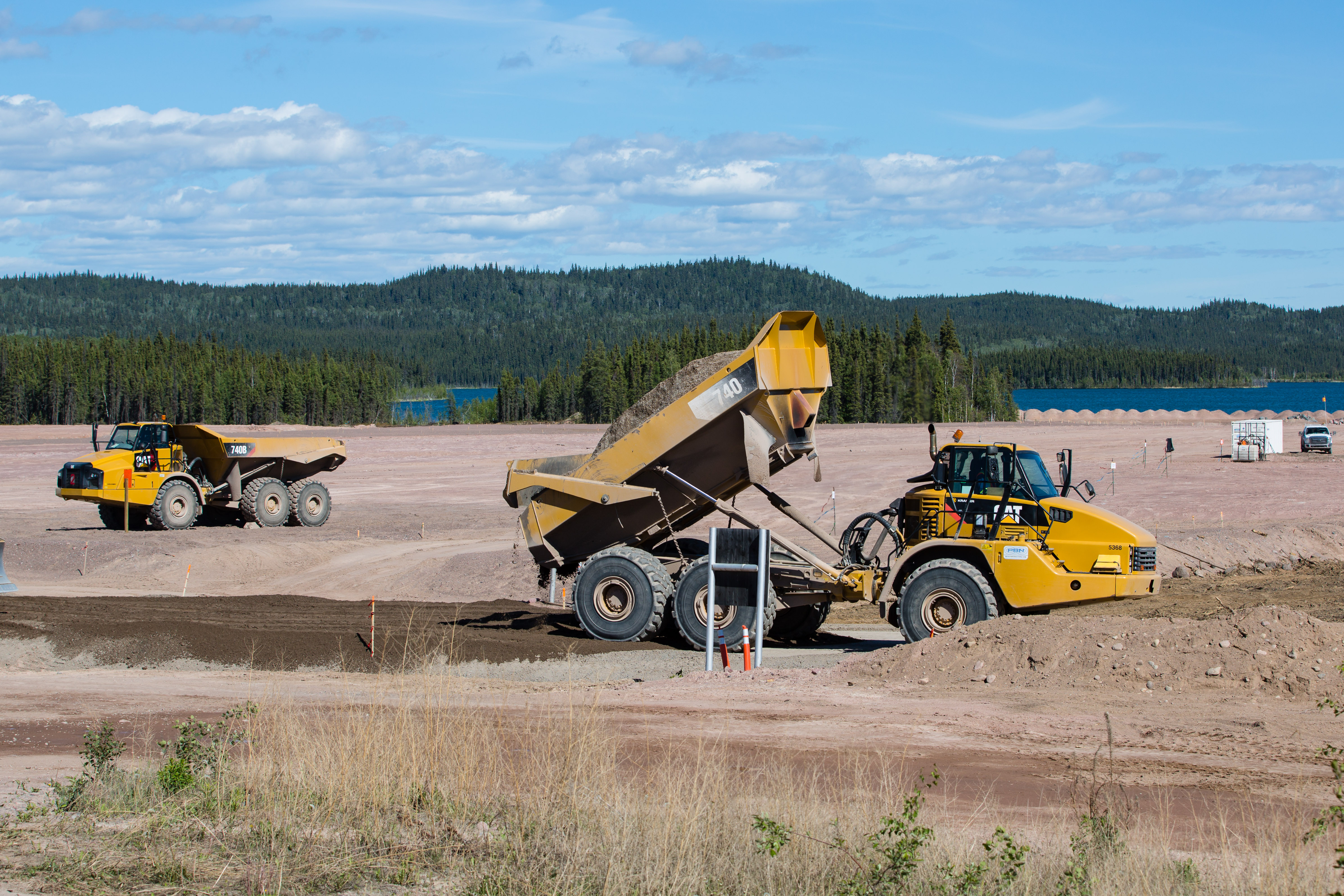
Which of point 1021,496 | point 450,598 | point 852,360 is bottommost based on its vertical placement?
point 450,598

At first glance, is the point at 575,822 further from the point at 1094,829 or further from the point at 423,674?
the point at 423,674

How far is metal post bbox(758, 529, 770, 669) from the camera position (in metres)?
13.8

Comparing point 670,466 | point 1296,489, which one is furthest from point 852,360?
point 670,466

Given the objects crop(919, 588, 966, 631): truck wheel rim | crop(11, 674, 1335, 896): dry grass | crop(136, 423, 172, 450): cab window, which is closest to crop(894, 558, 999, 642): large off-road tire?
crop(919, 588, 966, 631): truck wheel rim

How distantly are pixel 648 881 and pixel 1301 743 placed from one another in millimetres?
6554

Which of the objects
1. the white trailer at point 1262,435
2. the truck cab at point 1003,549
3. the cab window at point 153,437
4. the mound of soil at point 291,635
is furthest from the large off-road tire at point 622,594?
the white trailer at point 1262,435

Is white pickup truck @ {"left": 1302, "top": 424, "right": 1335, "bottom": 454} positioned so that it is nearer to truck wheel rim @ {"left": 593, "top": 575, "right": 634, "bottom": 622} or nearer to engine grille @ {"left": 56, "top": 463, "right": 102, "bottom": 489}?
truck wheel rim @ {"left": 593, "top": 575, "right": 634, "bottom": 622}

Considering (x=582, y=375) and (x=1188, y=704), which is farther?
(x=582, y=375)

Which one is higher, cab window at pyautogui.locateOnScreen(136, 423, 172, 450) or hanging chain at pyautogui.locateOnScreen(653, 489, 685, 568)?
cab window at pyautogui.locateOnScreen(136, 423, 172, 450)

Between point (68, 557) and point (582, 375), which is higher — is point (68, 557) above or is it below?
below

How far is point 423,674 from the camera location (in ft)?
36.0

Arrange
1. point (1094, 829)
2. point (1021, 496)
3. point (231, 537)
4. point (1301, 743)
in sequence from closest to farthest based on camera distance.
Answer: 1. point (1094, 829)
2. point (1301, 743)
3. point (1021, 496)
4. point (231, 537)

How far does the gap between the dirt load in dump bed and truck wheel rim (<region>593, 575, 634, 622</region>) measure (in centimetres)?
174

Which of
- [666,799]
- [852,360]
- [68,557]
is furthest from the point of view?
[852,360]
